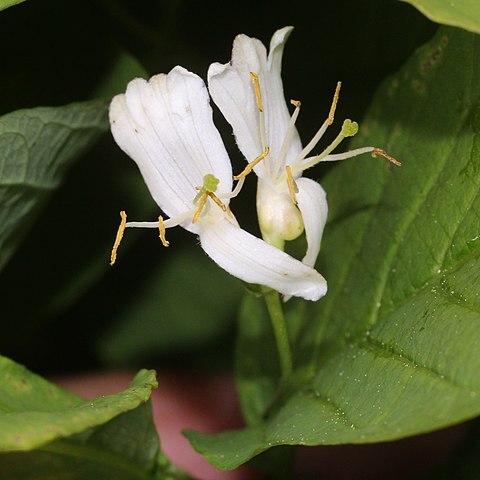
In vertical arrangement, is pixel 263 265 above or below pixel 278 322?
above

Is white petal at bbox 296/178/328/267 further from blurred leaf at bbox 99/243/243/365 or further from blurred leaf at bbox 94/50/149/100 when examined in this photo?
blurred leaf at bbox 99/243/243/365

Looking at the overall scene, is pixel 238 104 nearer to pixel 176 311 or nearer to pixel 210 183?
pixel 210 183

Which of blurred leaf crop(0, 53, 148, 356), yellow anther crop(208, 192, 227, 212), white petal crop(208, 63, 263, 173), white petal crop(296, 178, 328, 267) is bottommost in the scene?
blurred leaf crop(0, 53, 148, 356)

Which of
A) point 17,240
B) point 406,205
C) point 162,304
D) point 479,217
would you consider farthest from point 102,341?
point 479,217

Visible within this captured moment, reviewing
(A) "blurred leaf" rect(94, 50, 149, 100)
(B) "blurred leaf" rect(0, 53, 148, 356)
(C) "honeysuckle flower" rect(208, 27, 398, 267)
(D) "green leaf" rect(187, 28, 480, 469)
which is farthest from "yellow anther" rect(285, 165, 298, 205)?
(B) "blurred leaf" rect(0, 53, 148, 356)

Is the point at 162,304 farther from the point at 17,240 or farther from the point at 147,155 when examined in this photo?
the point at 147,155

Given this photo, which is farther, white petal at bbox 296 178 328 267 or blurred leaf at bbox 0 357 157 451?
white petal at bbox 296 178 328 267

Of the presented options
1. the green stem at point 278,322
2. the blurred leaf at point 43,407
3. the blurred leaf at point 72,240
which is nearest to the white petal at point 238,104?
the green stem at point 278,322

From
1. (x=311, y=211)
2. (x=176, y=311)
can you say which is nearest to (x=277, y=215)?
(x=311, y=211)
